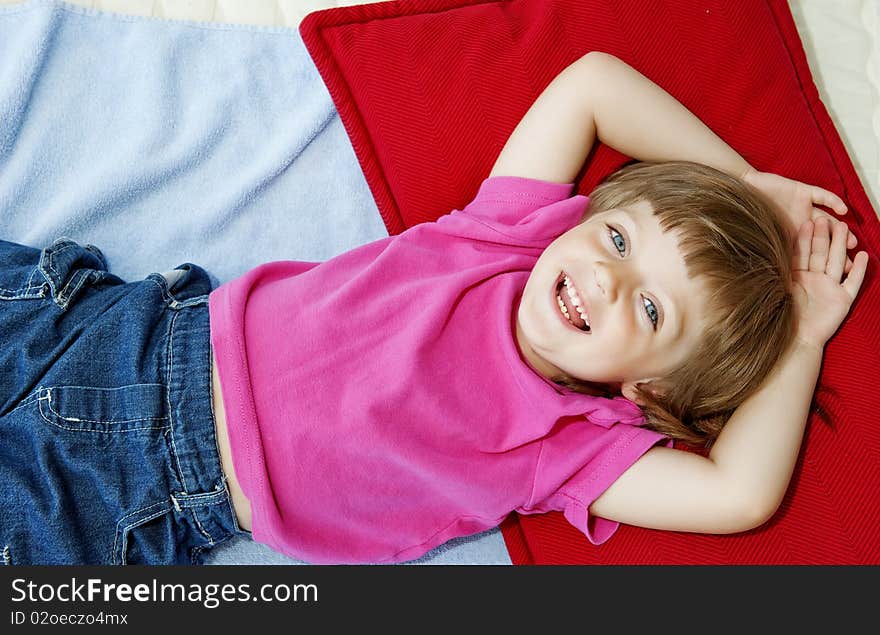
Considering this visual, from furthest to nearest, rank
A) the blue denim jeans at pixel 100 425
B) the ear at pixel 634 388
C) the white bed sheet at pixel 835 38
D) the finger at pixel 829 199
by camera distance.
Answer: the white bed sheet at pixel 835 38
the finger at pixel 829 199
the ear at pixel 634 388
the blue denim jeans at pixel 100 425

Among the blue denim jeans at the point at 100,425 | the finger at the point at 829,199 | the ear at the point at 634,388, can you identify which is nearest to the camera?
the blue denim jeans at the point at 100,425

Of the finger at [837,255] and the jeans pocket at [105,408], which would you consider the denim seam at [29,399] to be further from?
the finger at [837,255]

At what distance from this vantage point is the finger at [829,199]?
129 centimetres

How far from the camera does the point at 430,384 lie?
1151 millimetres

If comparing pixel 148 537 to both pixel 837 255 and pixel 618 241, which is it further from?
pixel 837 255

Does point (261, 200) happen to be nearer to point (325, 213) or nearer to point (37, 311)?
point (325, 213)

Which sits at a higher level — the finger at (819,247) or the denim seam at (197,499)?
the denim seam at (197,499)

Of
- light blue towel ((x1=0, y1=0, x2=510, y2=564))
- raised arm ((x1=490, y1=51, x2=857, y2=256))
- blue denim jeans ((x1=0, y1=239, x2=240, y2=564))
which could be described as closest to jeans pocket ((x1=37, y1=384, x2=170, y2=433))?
blue denim jeans ((x1=0, y1=239, x2=240, y2=564))

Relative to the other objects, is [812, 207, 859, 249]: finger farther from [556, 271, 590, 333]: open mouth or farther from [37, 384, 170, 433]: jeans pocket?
[37, 384, 170, 433]: jeans pocket

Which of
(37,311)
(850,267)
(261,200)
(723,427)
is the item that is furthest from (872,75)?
(37,311)

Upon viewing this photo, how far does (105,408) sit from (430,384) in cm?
41

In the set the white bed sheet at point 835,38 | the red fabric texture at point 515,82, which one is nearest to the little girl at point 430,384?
the red fabric texture at point 515,82

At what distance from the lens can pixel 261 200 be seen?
1.45 metres

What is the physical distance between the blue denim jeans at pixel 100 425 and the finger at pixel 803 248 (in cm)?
83
